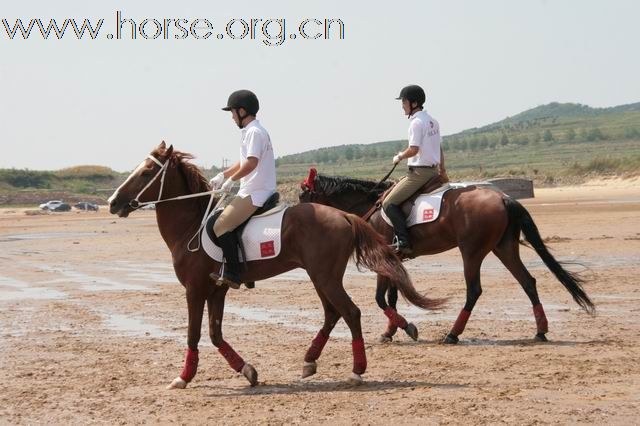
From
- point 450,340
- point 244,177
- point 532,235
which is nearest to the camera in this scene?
point 244,177

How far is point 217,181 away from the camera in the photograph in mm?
10336

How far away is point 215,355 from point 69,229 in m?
31.3

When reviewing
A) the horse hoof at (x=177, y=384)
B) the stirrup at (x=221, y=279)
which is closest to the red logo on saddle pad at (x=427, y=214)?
the stirrup at (x=221, y=279)

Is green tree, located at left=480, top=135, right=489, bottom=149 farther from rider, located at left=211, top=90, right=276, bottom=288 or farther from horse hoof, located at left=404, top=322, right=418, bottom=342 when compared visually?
rider, located at left=211, top=90, right=276, bottom=288

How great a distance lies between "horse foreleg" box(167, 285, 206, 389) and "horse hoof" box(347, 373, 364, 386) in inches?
57.8

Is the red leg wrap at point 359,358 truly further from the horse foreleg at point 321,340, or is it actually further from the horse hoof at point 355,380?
the horse foreleg at point 321,340

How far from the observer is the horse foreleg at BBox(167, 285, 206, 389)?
9812 mm

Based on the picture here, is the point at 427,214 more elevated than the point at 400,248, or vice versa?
the point at 427,214

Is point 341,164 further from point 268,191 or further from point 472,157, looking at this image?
point 268,191

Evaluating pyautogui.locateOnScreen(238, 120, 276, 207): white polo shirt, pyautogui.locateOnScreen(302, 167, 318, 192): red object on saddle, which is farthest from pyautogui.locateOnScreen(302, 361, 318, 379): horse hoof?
pyautogui.locateOnScreen(302, 167, 318, 192): red object on saddle

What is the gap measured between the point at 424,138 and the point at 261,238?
372 centimetres

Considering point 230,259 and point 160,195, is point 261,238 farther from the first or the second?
point 160,195

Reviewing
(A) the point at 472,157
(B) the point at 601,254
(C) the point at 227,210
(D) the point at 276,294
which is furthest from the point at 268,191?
(A) the point at 472,157

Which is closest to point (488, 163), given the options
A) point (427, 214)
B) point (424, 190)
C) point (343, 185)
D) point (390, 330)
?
point (343, 185)
